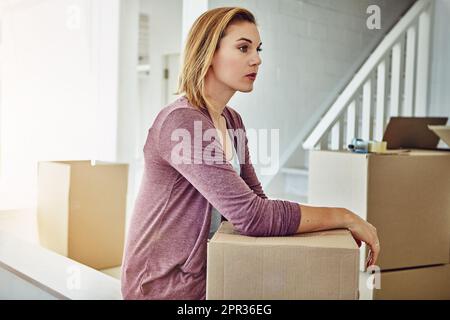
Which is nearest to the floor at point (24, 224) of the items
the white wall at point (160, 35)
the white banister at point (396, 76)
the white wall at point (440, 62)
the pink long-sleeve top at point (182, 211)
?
the pink long-sleeve top at point (182, 211)

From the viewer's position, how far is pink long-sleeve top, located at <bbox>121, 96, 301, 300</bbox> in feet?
2.33

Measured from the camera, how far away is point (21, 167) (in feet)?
5.95

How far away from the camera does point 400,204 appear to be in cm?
118

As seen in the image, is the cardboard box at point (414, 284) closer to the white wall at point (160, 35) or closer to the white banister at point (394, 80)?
the white banister at point (394, 80)

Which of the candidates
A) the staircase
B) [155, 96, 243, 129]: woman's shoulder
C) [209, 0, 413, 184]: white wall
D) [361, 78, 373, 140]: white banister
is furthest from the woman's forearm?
[361, 78, 373, 140]: white banister

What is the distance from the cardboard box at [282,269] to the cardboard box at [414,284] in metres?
0.67

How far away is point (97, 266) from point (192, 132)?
55.1 inches

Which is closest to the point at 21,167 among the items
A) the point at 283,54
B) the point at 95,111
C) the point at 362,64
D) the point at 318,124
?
the point at 95,111

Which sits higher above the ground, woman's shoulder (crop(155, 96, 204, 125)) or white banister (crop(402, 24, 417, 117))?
white banister (crop(402, 24, 417, 117))

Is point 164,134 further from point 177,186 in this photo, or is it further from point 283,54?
point 283,54

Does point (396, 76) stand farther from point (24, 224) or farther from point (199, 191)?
point (199, 191)

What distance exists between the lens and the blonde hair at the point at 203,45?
0.80 m

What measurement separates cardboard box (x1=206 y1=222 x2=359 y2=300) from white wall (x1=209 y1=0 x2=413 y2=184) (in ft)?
3.30

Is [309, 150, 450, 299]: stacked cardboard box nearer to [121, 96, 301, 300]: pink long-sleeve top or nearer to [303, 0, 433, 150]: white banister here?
[121, 96, 301, 300]: pink long-sleeve top
